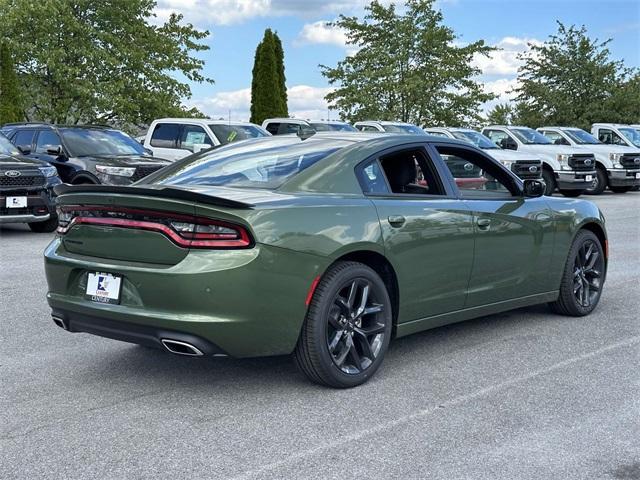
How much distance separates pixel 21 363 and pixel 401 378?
2.40m

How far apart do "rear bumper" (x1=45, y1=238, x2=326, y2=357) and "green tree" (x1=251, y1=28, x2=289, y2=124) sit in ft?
102

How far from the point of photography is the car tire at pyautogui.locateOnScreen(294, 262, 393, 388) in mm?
4602

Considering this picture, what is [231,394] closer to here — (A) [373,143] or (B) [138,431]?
(B) [138,431]

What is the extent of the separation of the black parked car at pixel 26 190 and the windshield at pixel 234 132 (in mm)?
4857

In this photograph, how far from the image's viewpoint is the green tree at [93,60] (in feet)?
99.8

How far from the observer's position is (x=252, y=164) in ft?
17.4

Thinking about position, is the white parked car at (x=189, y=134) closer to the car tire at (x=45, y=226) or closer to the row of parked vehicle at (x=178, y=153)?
the row of parked vehicle at (x=178, y=153)

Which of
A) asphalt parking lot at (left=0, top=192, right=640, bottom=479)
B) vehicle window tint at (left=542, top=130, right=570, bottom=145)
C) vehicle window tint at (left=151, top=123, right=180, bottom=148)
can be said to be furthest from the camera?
vehicle window tint at (left=542, top=130, right=570, bottom=145)

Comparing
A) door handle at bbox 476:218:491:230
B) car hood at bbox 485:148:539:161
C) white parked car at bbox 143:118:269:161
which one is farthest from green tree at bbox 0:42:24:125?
door handle at bbox 476:218:491:230

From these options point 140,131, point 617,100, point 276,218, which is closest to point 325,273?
point 276,218

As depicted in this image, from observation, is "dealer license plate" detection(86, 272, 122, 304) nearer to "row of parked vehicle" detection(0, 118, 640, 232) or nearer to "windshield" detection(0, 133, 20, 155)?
"row of parked vehicle" detection(0, 118, 640, 232)

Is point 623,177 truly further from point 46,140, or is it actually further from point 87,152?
point 46,140

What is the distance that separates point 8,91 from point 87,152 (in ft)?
54.5

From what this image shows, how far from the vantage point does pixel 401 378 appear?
5035 millimetres
